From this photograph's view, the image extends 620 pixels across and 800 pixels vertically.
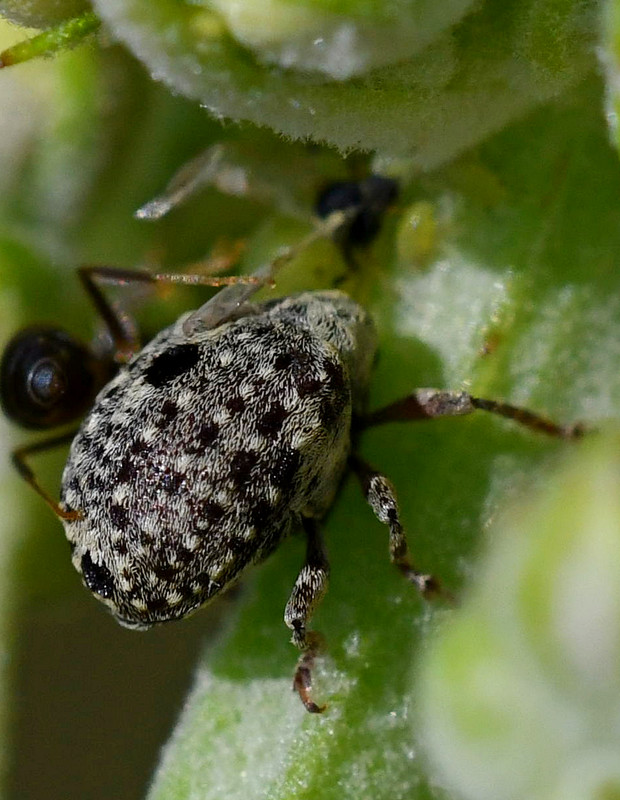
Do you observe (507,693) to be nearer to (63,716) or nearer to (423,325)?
(423,325)

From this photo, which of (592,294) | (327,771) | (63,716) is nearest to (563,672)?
(327,771)

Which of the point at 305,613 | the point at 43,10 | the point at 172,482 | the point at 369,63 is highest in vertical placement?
the point at 43,10

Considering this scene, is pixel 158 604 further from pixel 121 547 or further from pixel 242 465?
pixel 242 465

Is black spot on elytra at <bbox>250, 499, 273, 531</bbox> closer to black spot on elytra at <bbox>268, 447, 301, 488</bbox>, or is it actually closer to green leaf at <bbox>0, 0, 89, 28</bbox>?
black spot on elytra at <bbox>268, 447, 301, 488</bbox>

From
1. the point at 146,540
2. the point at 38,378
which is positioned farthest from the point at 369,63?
the point at 38,378

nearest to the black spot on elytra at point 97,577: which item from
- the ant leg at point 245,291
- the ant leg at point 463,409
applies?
the ant leg at point 245,291

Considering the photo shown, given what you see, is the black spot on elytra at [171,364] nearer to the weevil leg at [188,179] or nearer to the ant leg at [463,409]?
the weevil leg at [188,179]

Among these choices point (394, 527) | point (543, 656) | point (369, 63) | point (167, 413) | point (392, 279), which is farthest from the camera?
point (392, 279)

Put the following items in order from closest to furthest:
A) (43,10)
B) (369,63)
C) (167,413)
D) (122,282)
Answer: (369,63) < (43,10) < (167,413) < (122,282)
